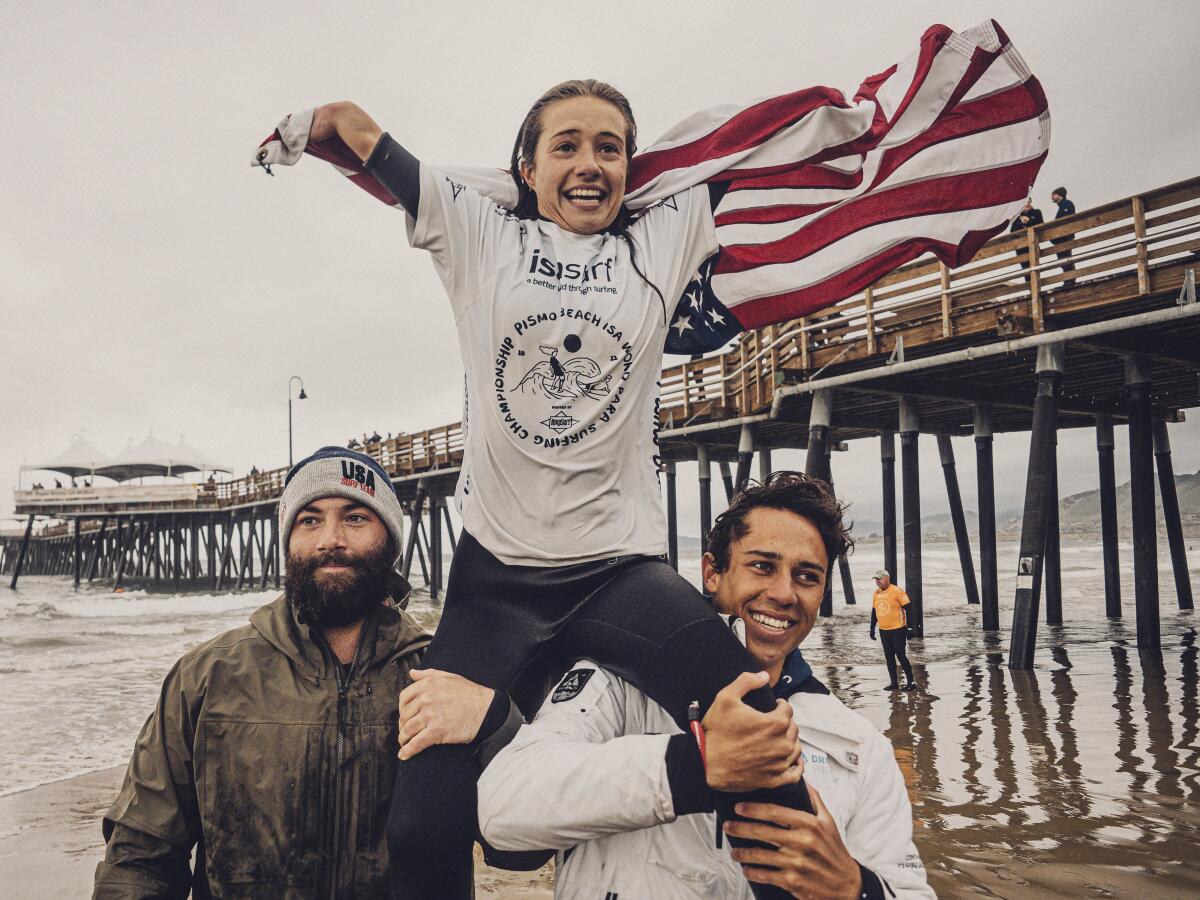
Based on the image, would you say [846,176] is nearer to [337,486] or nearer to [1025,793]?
[337,486]

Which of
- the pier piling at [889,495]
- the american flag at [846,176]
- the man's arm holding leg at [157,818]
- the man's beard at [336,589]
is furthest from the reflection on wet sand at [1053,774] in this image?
the pier piling at [889,495]

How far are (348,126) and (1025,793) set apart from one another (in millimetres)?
5697

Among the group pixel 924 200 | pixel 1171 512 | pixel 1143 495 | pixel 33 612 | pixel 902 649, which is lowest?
pixel 33 612

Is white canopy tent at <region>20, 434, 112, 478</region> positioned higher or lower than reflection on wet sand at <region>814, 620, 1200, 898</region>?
higher

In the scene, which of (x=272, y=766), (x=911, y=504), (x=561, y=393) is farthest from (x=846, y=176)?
(x=911, y=504)

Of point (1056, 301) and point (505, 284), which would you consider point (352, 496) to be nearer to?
point (505, 284)

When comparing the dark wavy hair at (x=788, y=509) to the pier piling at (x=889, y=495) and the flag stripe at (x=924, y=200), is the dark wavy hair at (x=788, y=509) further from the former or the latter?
the pier piling at (x=889, y=495)

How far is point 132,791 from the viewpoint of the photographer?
Answer: 6.82ft

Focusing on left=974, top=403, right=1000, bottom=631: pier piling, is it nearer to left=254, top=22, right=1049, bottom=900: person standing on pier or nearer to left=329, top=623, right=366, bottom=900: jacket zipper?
left=254, top=22, right=1049, bottom=900: person standing on pier

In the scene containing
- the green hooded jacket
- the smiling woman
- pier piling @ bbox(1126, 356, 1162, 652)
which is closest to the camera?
the smiling woman

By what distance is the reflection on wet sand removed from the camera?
13.8 ft

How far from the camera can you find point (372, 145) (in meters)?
2.00

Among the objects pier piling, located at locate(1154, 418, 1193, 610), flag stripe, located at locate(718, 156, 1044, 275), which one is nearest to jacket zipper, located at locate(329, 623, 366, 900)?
flag stripe, located at locate(718, 156, 1044, 275)

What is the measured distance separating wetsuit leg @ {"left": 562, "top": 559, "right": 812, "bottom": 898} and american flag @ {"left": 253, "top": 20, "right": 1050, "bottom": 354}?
875mm
